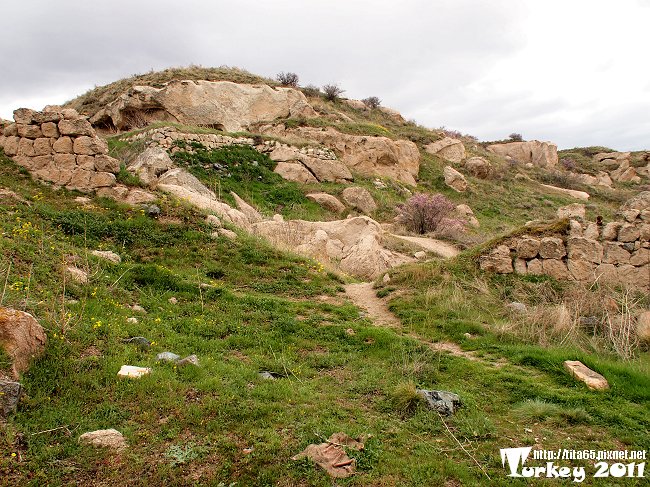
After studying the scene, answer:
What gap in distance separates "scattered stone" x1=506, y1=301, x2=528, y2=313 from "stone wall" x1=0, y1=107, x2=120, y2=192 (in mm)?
9337

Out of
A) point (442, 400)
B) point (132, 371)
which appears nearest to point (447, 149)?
point (442, 400)

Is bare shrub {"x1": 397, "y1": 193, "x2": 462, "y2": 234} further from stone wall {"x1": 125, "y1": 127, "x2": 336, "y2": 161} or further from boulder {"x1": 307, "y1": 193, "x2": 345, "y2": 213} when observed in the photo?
stone wall {"x1": 125, "y1": 127, "x2": 336, "y2": 161}

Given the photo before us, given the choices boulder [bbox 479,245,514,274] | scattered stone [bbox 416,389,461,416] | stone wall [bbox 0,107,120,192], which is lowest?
scattered stone [bbox 416,389,461,416]

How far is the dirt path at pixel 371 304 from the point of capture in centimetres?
835

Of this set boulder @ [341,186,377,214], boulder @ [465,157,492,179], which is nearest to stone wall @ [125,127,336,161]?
boulder @ [341,186,377,214]

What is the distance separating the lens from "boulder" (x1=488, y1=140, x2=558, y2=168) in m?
41.7

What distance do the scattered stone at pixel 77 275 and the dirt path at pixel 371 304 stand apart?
4.71 m

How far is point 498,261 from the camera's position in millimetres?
9992

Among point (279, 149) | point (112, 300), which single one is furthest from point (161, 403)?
point (279, 149)

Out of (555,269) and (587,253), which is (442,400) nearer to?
(555,269)

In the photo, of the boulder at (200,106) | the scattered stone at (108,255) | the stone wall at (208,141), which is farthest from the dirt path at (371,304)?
the boulder at (200,106)

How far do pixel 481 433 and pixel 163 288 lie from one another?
5.57 meters

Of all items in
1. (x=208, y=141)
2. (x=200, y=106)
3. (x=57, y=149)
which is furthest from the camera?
(x=200, y=106)

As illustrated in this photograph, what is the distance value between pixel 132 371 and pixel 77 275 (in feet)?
9.12
